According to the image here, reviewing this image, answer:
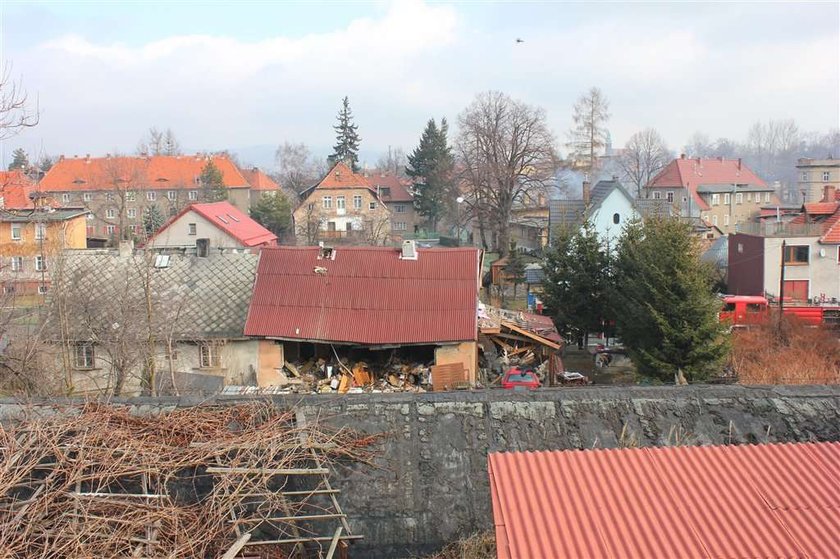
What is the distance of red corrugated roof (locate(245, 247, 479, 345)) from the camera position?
20.9 m

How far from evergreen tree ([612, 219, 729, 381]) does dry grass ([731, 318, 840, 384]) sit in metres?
1.69

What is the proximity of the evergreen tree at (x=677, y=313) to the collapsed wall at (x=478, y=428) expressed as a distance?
12.5 meters

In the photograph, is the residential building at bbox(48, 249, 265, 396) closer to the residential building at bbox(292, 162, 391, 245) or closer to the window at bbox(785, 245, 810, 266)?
the window at bbox(785, 245, 810, 266)

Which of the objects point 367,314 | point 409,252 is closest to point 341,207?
point 409,252

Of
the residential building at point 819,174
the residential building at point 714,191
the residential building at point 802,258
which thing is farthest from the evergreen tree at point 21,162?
the residential building at point 819,174

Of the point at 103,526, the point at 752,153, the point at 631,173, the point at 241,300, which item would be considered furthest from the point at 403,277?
the point at 752,153

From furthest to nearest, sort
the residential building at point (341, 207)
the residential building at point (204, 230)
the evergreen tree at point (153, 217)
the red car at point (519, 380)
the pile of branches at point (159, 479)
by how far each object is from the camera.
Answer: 1. the residential building at point (341, 207)
2. the evergreen tree at point (153, 217)
3. the residential building at point (204, 230)
4. the red car at point (519, 380)
5. the pile of branches at point (159, 479)

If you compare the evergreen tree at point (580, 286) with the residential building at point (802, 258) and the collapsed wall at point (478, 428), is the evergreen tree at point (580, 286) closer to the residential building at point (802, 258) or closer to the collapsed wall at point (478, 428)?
the residential building at point (802, 258)

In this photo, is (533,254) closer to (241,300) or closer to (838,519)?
(241,300)

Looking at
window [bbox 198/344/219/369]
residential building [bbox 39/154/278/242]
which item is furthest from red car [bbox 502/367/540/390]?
residential building [bbox 39/154/278/242]

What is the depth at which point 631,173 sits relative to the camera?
84062mm

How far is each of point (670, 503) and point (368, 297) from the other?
55.7 feet

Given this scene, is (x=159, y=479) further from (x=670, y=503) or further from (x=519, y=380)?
(x=519, y=380)

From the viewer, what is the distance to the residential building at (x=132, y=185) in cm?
5916
